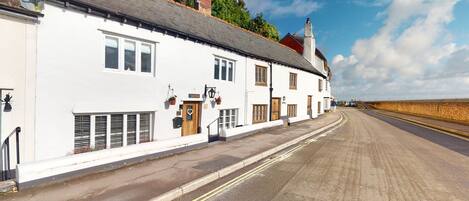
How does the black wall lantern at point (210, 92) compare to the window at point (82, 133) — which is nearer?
the window at point (82, 133)

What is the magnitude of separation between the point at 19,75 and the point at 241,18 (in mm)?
36688

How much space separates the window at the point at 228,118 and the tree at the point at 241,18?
21124mm

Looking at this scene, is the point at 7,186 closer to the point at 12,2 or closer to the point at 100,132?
the point at 100,132

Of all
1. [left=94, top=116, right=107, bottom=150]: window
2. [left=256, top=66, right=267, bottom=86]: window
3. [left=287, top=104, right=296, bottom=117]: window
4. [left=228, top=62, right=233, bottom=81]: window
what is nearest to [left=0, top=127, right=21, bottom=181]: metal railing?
[left=94, top=116, right=107, bottom=150]: window

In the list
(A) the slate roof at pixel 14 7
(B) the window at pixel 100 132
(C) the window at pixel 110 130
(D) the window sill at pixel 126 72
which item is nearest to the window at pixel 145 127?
(C) the window at pixel 110 130

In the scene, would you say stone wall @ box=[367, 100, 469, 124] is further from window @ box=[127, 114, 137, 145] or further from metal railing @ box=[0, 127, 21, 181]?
metal railing @ box=[0, 127, 21, 181]

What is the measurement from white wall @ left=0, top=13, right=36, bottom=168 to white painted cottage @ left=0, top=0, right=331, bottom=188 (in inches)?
1.9

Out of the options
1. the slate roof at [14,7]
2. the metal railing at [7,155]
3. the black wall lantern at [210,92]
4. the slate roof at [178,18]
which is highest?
the slate roof at [178,18]

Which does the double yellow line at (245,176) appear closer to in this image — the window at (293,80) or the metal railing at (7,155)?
the metal railing at (7,155)

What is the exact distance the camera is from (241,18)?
131ft

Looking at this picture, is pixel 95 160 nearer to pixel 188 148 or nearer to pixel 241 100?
pixel 188 148

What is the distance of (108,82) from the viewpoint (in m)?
8.23

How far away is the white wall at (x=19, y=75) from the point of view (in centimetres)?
601

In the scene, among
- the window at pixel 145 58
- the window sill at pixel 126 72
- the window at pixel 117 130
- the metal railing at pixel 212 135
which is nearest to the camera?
the window sill at pixel 126 72
